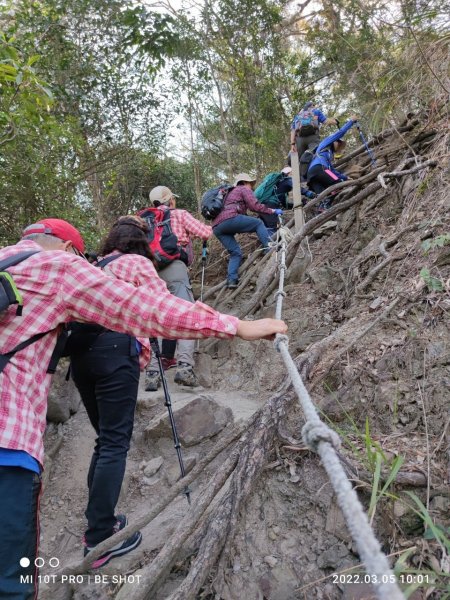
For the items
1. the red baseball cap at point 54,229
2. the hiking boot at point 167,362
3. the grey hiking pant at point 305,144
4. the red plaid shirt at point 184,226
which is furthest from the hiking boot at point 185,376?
the grey hiking pant at point 305,144

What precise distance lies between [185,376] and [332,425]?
2.18 meters

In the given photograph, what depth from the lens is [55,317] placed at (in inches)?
57.2

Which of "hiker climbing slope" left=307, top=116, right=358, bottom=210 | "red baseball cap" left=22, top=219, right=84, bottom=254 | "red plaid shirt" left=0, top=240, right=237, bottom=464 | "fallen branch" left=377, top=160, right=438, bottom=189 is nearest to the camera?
"red plaid shirt" left=0, top=240, right=237, bottom=464

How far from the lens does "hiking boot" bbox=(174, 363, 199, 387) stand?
4219 millimetres

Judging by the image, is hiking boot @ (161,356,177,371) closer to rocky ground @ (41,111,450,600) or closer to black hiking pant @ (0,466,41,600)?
rocky ground @ (41,111,450,600)

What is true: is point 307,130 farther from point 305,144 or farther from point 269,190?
point 269,190

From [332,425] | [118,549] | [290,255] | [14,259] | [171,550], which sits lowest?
[118,549]

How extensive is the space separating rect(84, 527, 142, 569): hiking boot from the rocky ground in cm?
5

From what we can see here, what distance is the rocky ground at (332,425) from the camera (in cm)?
178

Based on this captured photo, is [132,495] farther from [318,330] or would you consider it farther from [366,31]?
[366,31]

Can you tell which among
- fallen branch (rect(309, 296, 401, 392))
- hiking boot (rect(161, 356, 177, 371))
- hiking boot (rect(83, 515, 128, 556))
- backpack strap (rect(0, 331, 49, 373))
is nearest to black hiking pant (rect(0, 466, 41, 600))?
backpack strap (rect(0, 331, 49, 373))

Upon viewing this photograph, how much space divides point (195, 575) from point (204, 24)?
35.5 feet

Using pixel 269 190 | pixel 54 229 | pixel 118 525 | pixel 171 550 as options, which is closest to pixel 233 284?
pixel 269 190

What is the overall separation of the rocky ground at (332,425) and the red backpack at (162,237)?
3.89ft
